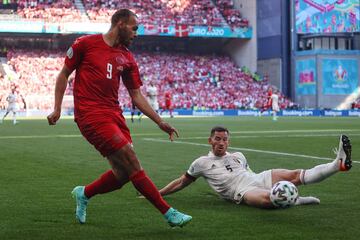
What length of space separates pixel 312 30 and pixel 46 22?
23.4 meters

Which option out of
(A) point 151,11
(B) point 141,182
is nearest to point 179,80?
(A) point 151,11

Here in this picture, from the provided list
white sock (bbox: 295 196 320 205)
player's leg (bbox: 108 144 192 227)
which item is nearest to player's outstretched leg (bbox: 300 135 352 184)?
white sock (bbox: 295 196 320 205)

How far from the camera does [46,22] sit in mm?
60094

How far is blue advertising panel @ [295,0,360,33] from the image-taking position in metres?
60.8

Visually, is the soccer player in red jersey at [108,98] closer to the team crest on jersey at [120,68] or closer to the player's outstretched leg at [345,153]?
the team crest on jersey at [120,68]

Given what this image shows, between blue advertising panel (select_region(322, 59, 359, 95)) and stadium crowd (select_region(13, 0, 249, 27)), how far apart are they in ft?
33.8

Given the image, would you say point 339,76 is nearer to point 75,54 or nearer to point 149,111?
point 149,111

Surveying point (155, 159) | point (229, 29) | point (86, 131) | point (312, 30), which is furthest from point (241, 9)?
point (86, 131)

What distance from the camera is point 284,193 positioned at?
7.11 metres

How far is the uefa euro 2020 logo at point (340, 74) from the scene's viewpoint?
6297 centimetres

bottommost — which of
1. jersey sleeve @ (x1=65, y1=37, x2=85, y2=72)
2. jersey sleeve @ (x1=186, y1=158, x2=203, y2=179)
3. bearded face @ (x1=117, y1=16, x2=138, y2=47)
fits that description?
jersey sleeve @ (x1=186, y1=158, x2=203, y2=179)

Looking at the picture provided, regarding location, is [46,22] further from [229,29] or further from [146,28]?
[229,29]

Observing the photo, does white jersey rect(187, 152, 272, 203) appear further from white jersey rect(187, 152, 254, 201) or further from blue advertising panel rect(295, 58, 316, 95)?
blue advertising panel rect(295, 58, 316, 95)

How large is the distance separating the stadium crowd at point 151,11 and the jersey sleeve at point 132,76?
180 ft
